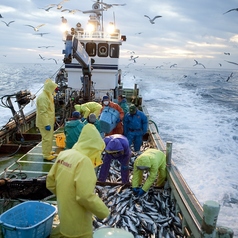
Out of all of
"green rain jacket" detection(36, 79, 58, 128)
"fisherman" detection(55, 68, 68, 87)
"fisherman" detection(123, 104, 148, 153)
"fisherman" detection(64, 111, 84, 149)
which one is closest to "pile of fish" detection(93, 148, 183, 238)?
"fisherman" detection(64, 111, 84, 149)

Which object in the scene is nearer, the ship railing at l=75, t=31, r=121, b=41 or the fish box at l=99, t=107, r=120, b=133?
the fish box at l=99, t=107, r=120, b=133

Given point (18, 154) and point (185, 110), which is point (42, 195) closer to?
point (18, 154)

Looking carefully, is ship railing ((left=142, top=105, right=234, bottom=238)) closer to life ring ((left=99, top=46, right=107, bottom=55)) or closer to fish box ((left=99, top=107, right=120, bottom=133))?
fish box ((left=99, top=107, right=120, bottom=133))

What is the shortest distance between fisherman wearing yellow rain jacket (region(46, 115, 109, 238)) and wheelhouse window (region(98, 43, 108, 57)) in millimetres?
11133

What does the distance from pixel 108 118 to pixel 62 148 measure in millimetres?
1796

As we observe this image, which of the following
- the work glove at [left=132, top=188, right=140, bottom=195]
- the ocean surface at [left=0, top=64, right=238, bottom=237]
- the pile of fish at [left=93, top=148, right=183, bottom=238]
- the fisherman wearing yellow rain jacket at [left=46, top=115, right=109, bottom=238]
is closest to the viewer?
the fisherman wearing yellow rain jacket at [left=46, top=115, right=109, bottom=238]

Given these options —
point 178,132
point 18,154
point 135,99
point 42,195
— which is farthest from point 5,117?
point 42,195

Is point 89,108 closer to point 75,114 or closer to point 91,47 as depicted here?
point 75,114

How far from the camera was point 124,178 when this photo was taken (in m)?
6.07

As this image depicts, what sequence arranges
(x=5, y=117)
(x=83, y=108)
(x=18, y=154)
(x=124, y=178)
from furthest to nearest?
1. (x=5, y=117)
2. (x=18, y=154)
3. (x=83, y=108)
4. (x=124, y=178)

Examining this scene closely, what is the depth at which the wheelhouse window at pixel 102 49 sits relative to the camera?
13.5 meters

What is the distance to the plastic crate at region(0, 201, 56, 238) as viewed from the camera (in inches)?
122

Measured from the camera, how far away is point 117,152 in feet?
18.5

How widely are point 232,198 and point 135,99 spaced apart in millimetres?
11535
